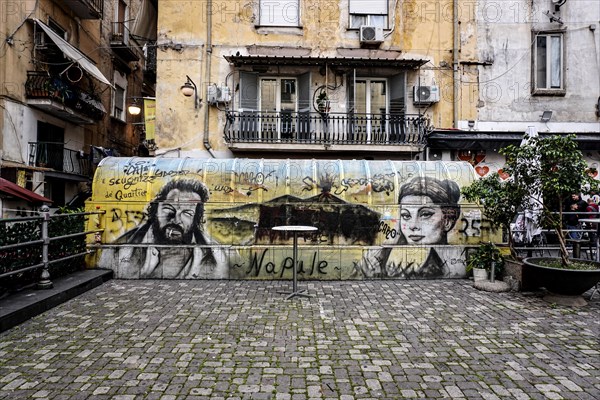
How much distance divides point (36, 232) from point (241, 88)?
9.11m

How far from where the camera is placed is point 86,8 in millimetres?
17078

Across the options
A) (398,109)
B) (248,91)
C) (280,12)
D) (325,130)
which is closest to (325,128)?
(325,130)

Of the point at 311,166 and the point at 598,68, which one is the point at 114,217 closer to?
the point at 311,166

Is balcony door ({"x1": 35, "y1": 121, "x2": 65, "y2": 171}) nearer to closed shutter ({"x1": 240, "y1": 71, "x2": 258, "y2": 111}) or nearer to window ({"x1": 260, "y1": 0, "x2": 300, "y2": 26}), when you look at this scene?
closed shutter ({"x1": 240, "y1": 71, "x2": 258, "y2": 111})

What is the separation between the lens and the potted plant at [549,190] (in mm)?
6492

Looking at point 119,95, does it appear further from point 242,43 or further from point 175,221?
point 175,221

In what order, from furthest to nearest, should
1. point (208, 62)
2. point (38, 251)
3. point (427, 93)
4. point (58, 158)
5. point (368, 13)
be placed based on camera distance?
point (58, 158) → point (368, 13) → point (208, 62) → point (427, 93) → point (38, 251)

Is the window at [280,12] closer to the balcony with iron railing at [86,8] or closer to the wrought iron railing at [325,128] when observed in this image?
the wrought iron railing at [325,128]

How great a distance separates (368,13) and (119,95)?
50.7 feet

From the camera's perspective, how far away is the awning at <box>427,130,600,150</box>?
13.4 meters

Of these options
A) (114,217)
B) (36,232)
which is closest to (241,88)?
(114,217)

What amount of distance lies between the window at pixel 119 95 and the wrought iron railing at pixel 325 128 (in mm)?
11175

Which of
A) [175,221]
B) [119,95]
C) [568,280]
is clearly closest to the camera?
[568,280]

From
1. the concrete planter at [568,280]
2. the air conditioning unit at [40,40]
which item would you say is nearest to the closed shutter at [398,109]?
the concrete planter at [568,280]
